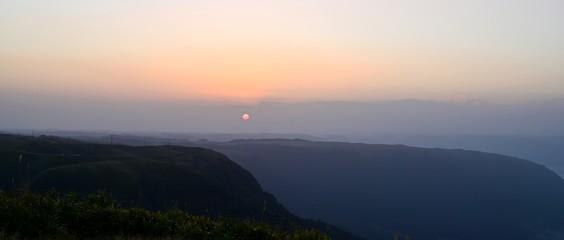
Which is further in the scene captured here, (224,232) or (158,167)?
(158,167)

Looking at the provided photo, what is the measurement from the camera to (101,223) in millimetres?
11094

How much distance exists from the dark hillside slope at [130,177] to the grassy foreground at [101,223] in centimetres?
3972

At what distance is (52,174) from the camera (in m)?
63.2

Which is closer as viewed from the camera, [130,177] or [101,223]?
[101,223]

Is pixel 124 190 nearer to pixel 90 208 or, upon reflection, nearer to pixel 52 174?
pixel 52 174

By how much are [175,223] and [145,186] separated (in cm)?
6114

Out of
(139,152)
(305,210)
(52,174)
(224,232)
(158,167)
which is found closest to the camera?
(224,232)

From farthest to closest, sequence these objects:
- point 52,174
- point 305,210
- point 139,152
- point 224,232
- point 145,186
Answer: point 305,210, point 139,152, point 145,186, point 52,174, point 224,232

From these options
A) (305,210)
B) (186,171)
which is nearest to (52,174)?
(186,171)

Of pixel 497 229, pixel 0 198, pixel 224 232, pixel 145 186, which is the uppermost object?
pixel 0 198

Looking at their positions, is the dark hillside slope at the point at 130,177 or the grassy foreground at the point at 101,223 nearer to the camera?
the grassy foreground at the point at 101,223

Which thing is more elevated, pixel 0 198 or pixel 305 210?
pixel 0 198

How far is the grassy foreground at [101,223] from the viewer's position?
Answer: 10211mm

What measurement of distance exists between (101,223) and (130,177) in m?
61.0
